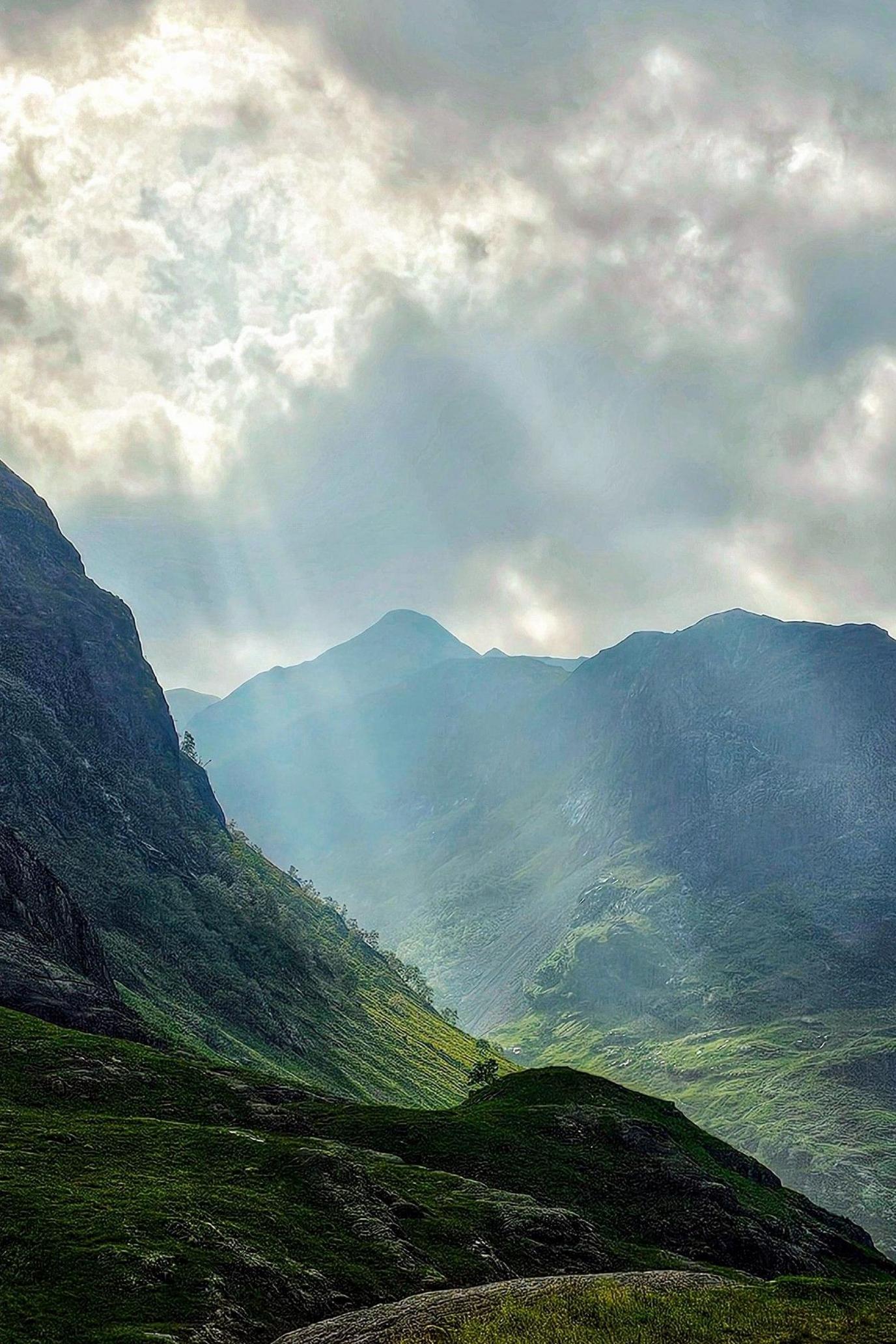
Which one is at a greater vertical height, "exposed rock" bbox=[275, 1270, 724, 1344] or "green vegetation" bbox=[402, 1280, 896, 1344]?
"green vegetation" bbox=[402, 1280, 896, 1344]

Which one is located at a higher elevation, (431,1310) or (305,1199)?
(431,1310)

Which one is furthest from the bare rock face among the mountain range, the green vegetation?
the green vegetation

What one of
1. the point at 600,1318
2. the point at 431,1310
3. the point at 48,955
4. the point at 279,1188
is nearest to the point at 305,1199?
the point at 279,1188

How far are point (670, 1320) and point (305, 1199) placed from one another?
2019cm

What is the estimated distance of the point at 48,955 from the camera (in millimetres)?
89250

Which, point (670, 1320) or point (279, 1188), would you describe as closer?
point (670, 1320)

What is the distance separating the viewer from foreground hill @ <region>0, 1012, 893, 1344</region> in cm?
3094

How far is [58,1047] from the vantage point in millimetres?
61250

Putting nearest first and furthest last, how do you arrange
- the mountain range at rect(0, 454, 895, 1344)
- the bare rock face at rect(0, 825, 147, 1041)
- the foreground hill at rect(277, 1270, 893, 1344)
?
1. the foreground hill at rect(277, 1270, 893, 1344)
2. the mountain range at rect(0, 454, 895, 1344)
3. the bare rock face at rect(0, 825, 147, 1041)

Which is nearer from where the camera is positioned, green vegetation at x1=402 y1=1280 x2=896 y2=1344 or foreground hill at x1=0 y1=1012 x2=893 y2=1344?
foreground hill at x1=0 y1=1012 x2=893 y2=1344

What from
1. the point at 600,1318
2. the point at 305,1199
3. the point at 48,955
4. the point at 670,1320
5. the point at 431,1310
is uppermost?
the point at 670,1320

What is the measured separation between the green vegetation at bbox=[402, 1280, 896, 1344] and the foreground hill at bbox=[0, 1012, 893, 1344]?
6.18 metres

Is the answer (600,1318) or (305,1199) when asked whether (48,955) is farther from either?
(600,1318)

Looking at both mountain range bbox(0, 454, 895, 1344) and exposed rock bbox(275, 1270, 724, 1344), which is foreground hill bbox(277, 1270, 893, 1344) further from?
mountain range bbox(0, 454, 895, 1344)
